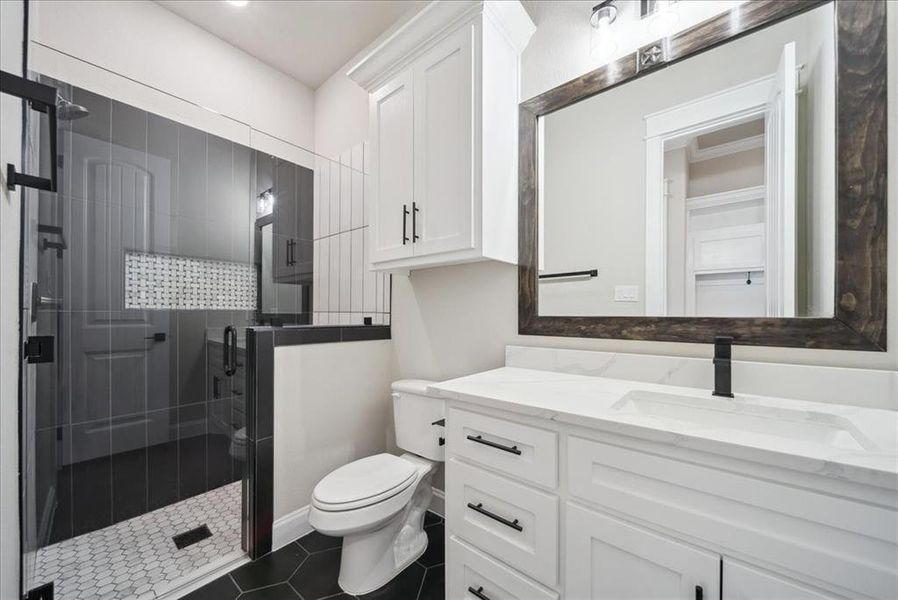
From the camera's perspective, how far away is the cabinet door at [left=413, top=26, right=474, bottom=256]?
1.42 meters

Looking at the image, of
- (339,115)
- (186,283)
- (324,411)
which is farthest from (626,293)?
(339,115)

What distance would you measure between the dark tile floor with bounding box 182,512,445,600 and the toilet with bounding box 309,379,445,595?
5cm

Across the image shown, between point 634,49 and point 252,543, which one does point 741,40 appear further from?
point 252,543

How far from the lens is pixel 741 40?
1102 millimetres

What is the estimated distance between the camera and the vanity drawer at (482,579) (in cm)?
96

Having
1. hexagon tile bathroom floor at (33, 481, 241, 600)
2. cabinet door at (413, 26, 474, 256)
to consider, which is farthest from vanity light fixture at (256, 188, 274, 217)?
hexagon tile bathroom floor at (33, 481, 241, 600)

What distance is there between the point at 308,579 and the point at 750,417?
1717 millimetres

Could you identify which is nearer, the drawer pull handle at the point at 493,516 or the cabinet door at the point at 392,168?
the drawer pull handle at the point at 493,516

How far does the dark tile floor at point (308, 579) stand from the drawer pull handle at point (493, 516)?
0.61 metres

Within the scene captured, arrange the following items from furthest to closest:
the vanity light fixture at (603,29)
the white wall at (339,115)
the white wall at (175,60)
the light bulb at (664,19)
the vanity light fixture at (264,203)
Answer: the white wall at (339,115), the vanity light fixture at (264,203), the white wall at (175,60), the vanity light fixture at (603,29), the light bulb at (664,19)

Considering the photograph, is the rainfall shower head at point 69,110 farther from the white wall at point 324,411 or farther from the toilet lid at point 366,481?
the toilet lid at point 366,481

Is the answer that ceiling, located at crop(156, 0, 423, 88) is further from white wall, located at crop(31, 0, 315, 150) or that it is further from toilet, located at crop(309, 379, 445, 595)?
toilet, located at crop(309, 379, 445, 595)

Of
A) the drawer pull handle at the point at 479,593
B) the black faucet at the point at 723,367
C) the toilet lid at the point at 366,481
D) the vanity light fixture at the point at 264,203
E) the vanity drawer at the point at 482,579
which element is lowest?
the drawer pull handle at the point at 479,593

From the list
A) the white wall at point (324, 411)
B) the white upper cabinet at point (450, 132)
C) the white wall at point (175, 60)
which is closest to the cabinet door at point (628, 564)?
the white upper cabinet at point (450, 132)
